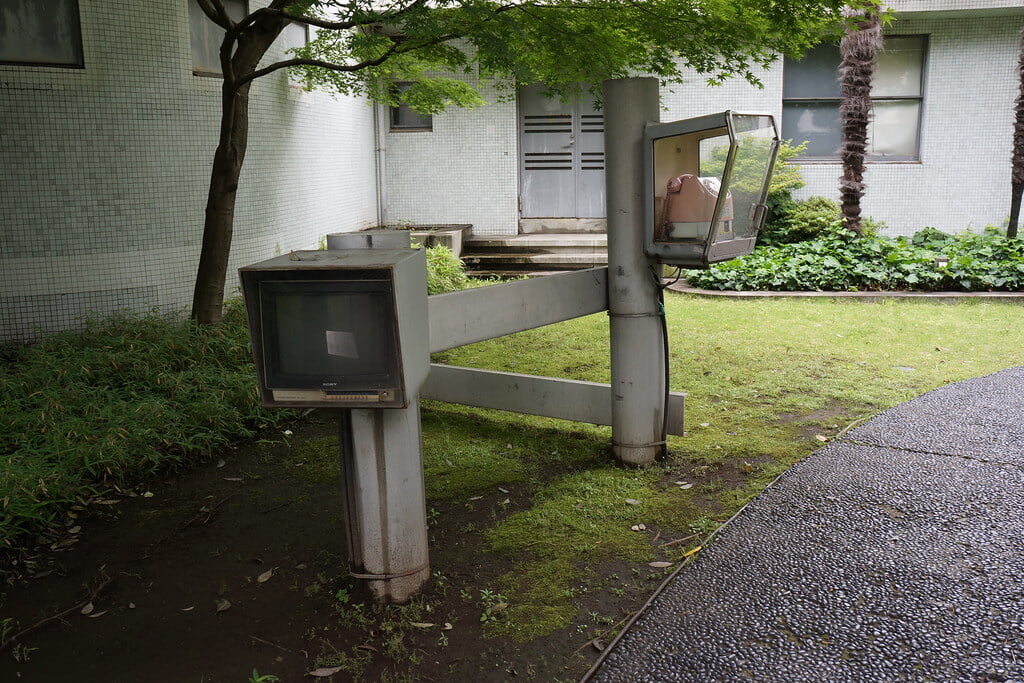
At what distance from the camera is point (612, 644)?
324cm

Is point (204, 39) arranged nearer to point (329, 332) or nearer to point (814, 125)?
point (329, 332)

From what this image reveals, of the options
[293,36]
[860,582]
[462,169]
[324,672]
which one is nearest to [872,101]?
[462,169]

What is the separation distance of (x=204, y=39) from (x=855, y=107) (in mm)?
9140

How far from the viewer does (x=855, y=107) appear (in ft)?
42.8

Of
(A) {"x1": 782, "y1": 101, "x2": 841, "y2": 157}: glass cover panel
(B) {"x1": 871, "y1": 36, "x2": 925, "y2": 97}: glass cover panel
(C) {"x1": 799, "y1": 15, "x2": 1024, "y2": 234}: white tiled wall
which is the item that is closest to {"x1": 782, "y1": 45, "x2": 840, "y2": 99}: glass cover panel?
(A) {"x1": 782, "y1": 101, "x2": 841, "y2": 157}: glass cover panel

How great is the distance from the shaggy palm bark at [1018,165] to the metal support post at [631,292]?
10168mm

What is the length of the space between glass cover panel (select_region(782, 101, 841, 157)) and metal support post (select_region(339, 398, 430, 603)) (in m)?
12.8

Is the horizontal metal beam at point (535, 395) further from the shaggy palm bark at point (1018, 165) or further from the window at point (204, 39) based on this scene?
the shaggy palm bark at point (1018, 165)

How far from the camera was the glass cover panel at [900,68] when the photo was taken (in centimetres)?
1440

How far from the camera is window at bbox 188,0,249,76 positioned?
919 centimetres

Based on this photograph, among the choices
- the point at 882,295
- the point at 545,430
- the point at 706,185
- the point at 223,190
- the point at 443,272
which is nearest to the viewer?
the point at 706,185

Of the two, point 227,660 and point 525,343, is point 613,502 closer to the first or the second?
point 227,660

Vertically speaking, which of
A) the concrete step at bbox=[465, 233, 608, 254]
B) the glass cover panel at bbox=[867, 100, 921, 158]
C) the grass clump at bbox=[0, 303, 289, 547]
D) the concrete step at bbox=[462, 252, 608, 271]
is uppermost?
the glass cover panel at bbox=[867, 100, 921, 158]

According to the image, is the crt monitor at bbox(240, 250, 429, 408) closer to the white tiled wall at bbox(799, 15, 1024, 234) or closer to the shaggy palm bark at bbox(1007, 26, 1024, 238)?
the shaggy palm bark at bbox(1007, 26, 1024, 238)
